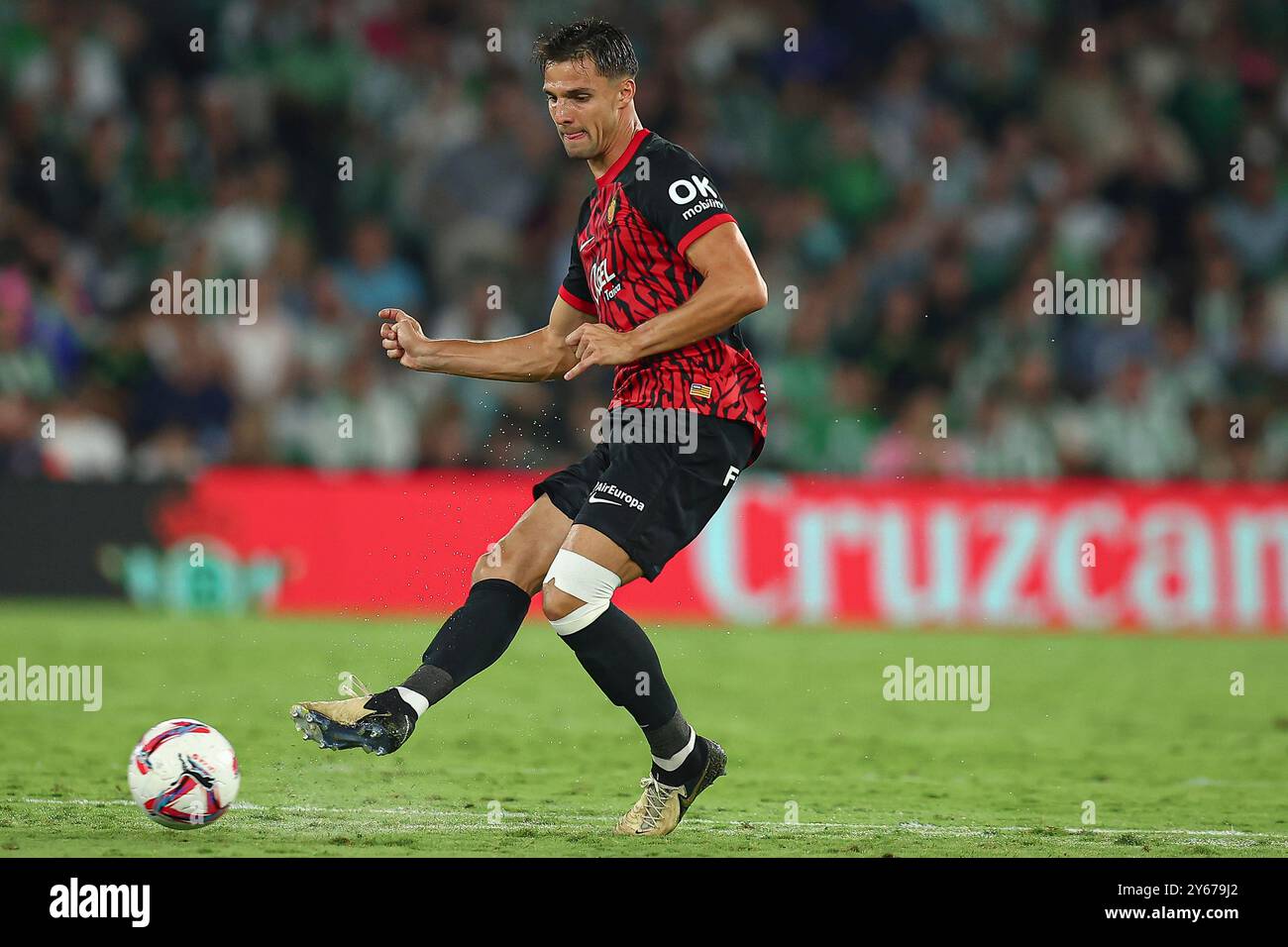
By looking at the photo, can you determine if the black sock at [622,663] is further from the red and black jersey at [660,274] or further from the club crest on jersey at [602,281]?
the club crest on jersey at [602,281]

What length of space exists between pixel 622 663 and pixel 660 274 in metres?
1.38

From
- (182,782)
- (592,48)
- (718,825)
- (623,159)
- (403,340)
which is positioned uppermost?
(592,48)

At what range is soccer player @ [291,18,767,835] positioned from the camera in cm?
604

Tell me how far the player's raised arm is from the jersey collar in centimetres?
57

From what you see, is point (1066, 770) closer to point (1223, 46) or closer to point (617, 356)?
point (617, 356)

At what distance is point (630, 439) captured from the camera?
629cm

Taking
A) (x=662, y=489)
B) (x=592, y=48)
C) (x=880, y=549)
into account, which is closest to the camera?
(x=662, y=489)

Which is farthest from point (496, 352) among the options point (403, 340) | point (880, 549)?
point (880, 549)

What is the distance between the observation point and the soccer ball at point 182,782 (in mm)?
5938

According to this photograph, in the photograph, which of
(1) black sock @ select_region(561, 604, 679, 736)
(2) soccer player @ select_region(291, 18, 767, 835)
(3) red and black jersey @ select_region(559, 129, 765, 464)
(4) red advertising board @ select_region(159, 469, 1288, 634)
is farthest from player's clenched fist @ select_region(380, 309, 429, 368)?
(4) red advertising board @ select_region(159, 469, 1288, 634)

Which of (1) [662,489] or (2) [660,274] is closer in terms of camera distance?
(1) [662,489]

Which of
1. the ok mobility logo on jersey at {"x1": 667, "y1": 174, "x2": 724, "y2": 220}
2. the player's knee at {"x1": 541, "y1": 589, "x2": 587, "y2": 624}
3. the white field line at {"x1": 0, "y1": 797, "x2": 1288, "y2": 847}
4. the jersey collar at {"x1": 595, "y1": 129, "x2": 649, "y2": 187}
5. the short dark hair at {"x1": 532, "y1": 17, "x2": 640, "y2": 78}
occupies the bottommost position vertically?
the white field line at {"x1": 0, "y1": 797, "x2": 1288, "y2": 847}

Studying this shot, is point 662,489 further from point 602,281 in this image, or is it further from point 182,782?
point 182,782

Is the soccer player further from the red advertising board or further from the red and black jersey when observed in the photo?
the red advertising board
